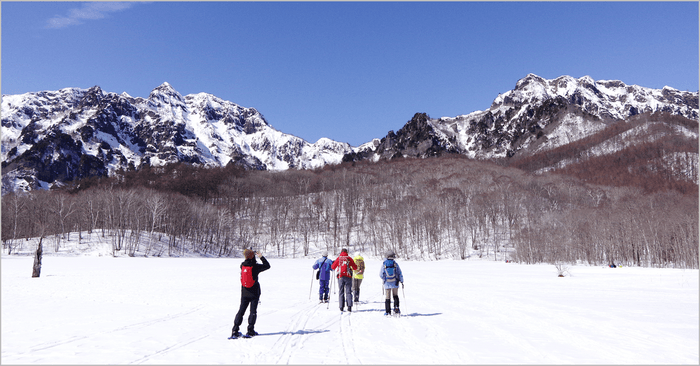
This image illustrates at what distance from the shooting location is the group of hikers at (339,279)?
9070mm

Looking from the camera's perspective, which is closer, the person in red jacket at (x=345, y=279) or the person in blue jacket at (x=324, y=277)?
the person in red jacket at (x=345, y=279)

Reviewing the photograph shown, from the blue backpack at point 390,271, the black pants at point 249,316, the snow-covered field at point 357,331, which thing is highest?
the blue backpack at point 390,271

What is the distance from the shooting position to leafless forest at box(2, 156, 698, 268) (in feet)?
202

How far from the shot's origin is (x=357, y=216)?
402ft

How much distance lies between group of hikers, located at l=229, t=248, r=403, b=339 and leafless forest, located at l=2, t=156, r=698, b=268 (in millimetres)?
56077

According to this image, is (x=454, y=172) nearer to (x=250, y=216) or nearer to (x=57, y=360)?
(x=250, y=216)

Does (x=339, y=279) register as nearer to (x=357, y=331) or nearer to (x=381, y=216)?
(x=357, y=331)

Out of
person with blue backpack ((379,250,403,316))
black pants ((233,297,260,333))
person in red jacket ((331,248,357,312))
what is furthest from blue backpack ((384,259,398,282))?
black pants ((233,297,260,333))

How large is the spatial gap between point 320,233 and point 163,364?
108 m

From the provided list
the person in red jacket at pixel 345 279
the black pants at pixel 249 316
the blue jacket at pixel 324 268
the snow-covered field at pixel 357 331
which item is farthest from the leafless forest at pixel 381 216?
the black pants at pixel 249 316

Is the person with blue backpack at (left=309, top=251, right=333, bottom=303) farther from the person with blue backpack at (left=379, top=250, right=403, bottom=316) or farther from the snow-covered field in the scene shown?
the person with blue backpack at (left=379, top=250, right=403, bottom=316)

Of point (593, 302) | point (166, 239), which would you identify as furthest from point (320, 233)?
point (593, 302)

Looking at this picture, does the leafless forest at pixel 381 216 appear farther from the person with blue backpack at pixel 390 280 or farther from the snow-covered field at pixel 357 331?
the person with blue backpack at pixel 390 280

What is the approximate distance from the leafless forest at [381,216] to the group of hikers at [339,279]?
56077 millimetres
